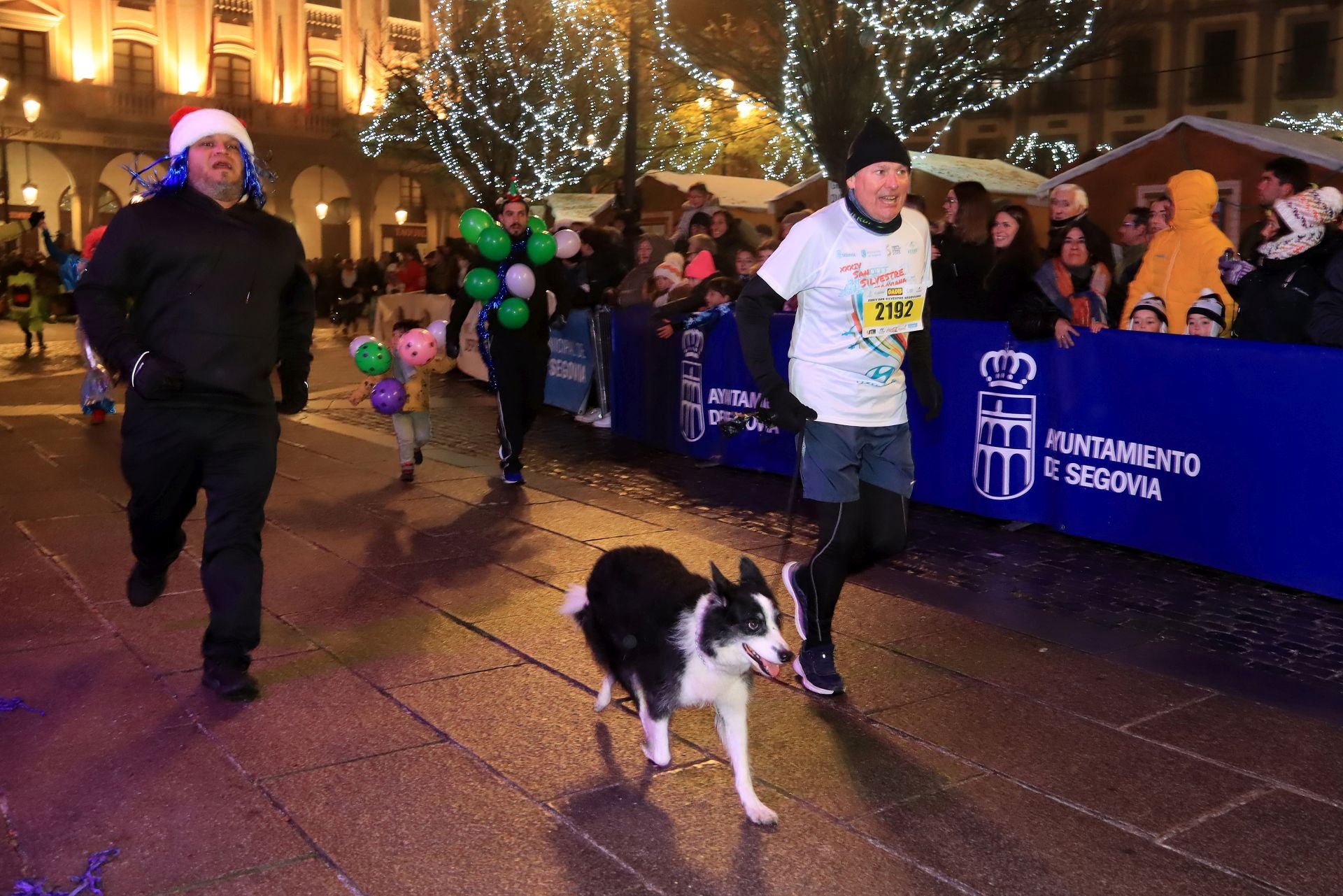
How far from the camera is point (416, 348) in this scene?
972 cm

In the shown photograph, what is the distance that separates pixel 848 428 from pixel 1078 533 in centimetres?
340

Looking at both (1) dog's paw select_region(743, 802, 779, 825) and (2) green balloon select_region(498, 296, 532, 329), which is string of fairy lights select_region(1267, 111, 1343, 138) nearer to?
(2) green balloon select_region(498, 296, 532, 329)

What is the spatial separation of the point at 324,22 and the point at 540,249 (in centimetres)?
4842

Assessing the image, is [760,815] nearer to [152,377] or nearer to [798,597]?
[798,597]

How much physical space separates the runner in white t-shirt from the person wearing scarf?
9.70 feet

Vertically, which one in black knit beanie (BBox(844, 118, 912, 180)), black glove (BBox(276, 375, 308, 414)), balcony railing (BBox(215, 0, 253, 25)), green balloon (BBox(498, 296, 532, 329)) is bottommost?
black glove (BBox(276, 375, 308, 414))

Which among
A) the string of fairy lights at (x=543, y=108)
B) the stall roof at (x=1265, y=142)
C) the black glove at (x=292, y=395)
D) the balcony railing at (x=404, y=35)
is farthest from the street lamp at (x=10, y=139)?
the black glove at (x=292, y=395)

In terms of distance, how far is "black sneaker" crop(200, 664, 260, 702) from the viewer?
4.78 metres

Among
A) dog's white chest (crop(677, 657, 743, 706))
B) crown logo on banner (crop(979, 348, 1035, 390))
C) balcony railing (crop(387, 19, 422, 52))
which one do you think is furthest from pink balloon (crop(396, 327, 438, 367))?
balcony railing (crop(387, 19, 422, 52))

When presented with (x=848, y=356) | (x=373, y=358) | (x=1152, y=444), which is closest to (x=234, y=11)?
(x=373, y=358)

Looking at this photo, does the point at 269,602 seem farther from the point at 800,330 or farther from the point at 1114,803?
the point at 1114,803

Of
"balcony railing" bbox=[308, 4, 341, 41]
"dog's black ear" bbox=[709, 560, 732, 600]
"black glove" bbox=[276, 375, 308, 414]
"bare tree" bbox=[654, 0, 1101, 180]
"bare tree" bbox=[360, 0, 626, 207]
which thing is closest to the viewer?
"dog's black ear" bbox=[709, 560, 732, 600]

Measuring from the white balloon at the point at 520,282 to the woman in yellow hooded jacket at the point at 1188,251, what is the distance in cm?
428

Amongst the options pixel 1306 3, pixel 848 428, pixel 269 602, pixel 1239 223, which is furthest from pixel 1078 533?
pixel 1306 3
